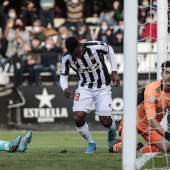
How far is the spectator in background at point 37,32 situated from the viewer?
75.0 ft

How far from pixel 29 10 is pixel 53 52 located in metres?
3.89

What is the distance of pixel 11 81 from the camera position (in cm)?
2083

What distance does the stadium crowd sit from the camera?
2120cm

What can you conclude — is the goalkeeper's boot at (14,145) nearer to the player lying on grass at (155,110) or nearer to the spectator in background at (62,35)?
the player lying on grass at (155,110)

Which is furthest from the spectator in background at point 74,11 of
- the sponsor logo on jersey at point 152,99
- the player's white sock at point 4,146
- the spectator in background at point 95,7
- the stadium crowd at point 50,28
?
the sponsor logo on jersey at point 152,99

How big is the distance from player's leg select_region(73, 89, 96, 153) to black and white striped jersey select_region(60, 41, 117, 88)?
0.17 meters

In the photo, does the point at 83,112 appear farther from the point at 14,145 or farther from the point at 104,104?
the point at 14,145

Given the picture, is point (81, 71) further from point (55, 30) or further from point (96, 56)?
point (55, 30)

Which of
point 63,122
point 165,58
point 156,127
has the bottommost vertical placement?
point 63,122

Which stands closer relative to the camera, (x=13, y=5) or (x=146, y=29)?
(x=146, y=29)

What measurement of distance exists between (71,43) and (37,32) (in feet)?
40.1

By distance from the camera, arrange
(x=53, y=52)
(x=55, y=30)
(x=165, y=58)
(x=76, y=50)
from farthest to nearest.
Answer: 1. (x=55, y=30)
2. (x=53, y=52)
3. (x=165, y=58)
4. (x=76, y=50)

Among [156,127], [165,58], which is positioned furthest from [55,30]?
[156,127]

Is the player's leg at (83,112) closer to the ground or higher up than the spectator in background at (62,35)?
closer to the ground
